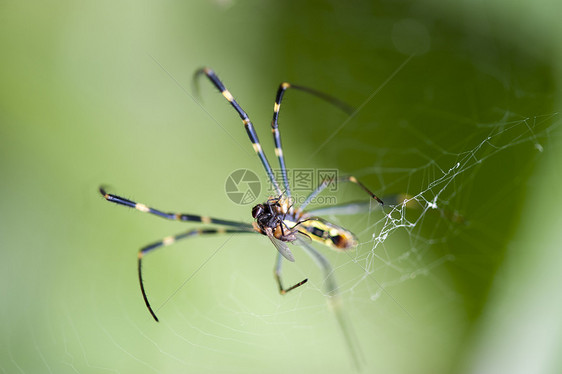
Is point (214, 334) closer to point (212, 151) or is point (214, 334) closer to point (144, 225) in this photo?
point (144, 225)

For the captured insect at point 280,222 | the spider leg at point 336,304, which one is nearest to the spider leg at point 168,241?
the captured insect at point 280,222

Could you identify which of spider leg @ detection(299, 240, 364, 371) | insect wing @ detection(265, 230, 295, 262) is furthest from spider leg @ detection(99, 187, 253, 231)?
spider leg @ detection(299, 240, 364, 371)

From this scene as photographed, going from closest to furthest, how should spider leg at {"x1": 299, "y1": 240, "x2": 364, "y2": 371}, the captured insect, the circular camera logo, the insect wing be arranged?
1. the insect wing
2. the captured insect
3. spider leg at {"x1": 299, "y1": 240, "x2": 364, "y2": 371}
4. the circular camera logo

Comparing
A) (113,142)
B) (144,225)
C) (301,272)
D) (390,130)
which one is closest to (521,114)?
(390,130)

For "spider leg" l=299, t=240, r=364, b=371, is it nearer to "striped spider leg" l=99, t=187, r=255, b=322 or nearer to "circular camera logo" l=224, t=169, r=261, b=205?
"striped spider leg" l=99, t=187, r=255, b=322

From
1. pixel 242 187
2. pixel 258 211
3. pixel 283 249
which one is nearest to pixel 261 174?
pixel 242 187

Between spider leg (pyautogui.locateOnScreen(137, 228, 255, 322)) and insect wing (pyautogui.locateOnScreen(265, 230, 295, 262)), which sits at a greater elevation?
insect wing (pyautogui.locateOnScreen(265, 230, 295, 262))

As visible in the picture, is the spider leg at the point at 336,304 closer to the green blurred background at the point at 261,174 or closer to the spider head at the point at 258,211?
the green blurred background at the point at 261,174

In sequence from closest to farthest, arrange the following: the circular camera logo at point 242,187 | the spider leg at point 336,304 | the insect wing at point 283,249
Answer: the insect wing at point 283,249 → the spider leg at point 336,304 → the circular camera logo at point 242,187
